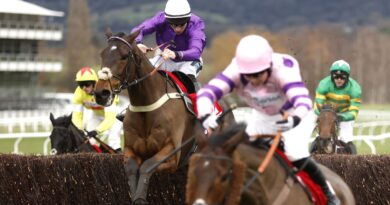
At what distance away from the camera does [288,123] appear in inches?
241

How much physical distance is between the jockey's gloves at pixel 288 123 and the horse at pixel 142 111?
2372 mm

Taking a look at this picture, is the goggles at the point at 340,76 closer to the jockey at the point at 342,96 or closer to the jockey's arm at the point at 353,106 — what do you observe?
the jockey at the point at 342,96

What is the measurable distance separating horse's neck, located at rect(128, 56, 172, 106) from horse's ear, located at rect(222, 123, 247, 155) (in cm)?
316

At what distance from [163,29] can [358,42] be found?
288 ft

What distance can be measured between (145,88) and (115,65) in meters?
0.58

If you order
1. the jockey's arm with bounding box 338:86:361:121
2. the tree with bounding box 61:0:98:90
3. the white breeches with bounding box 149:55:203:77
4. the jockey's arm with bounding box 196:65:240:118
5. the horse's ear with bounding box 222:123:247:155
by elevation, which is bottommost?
the tree with bounding box 61:0:98:90

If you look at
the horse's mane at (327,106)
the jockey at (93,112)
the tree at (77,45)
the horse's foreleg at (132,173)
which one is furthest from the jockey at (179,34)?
the tree at (77,45)

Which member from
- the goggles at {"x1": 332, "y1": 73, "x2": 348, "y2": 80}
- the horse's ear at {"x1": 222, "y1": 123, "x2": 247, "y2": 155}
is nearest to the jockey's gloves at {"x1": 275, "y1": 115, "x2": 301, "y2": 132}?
the horse's ear at {"x1": 222, "y1": 123, "x2": 247, "y2": 155}

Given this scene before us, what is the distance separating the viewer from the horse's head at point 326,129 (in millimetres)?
12070

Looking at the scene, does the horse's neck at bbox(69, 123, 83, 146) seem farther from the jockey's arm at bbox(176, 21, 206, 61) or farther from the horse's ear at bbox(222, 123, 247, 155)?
the horse's ear at bbox(222, 123, 247, 155)

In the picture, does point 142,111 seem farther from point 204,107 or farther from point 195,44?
point 204,107

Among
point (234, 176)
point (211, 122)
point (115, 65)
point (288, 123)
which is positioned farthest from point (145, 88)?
point (234, 176)

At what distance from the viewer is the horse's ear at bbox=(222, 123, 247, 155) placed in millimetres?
5621

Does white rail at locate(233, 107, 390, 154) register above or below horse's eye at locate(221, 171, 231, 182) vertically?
below
